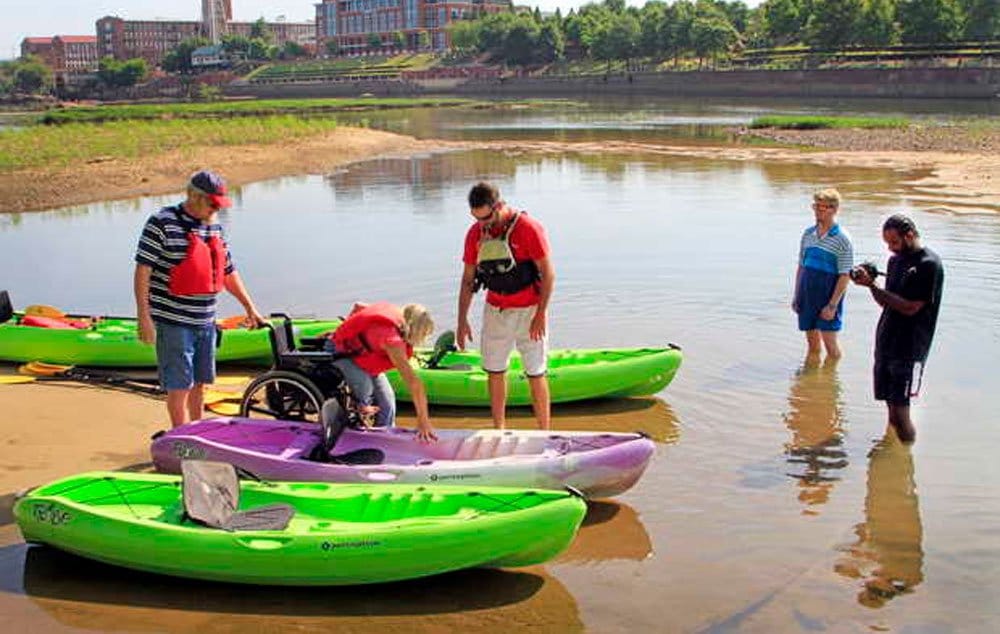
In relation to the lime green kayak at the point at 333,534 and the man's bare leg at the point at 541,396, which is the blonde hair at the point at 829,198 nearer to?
the man's bare leg at the point at 541,396

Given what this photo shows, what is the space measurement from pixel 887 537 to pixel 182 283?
15.1 ft

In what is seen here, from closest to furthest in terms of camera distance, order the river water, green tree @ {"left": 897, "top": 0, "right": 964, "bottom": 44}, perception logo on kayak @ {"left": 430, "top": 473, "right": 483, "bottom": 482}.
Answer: the river water, perception logo on kayak @ {"left": 430, "top": 473, "right": 483, "bottom": 482}, green tree @ {"left": 897, "top": 0, "right": 964, "bottom": 44}

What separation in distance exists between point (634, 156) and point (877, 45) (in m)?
61.2

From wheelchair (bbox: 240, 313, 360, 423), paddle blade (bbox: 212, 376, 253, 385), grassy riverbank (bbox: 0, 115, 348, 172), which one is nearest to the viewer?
wheelchair (bbox: 240, 313, 360, 423)

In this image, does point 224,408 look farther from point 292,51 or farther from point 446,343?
point 292,51

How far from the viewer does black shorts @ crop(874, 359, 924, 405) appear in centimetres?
682

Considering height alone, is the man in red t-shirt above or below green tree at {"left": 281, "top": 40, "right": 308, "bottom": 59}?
below

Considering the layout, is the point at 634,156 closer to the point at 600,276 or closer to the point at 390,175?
the point at 390,175

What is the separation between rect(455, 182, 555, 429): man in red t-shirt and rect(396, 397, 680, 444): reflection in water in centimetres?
124

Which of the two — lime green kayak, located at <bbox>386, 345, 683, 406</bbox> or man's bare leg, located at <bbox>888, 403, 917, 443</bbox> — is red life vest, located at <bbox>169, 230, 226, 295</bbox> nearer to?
lime green kayak, located at <bbox>386, 345, 683, 406</bbox>

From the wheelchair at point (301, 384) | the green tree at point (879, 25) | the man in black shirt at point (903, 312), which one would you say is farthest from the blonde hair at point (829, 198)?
the green tree at point (879, 25)

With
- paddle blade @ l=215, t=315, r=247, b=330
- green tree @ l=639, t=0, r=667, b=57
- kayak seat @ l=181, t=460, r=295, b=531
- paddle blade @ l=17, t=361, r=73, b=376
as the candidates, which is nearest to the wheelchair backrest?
kayak seat @ l=181, t=460, r=295, b=531

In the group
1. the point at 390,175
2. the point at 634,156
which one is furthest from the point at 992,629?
the point at 634,156

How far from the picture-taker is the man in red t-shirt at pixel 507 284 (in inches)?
270
